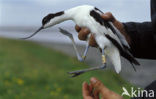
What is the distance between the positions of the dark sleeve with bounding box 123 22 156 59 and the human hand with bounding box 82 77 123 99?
57 cm

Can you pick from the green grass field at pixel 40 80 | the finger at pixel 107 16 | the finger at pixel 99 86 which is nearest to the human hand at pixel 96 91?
the finger at pixel 99 86

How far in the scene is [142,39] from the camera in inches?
108

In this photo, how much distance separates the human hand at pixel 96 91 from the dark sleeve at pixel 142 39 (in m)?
0.57

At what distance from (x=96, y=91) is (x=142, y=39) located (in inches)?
26.7

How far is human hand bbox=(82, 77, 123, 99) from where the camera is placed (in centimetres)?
213

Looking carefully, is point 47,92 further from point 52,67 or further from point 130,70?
point 130,70

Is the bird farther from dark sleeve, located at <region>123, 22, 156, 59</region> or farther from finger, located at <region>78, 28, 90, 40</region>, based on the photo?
dark sleeve, located at <region>123, 22, 156, 59</region>

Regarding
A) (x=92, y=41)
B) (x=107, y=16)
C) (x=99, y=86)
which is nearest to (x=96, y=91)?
(x=99, y=86)

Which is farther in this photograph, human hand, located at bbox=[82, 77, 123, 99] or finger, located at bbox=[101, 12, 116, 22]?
finger, located at bbox=[101, 12, 116, 22]

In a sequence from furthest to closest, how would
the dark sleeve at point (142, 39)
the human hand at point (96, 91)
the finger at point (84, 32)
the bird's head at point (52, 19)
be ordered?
the dark sleeve at point (142, 39)
the bird's head at point (52, 19)
the finger at point (84, 32)
the human hand at point (96, 91)

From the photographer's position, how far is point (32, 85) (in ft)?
19.4

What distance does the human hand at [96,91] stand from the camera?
2129 millimetres

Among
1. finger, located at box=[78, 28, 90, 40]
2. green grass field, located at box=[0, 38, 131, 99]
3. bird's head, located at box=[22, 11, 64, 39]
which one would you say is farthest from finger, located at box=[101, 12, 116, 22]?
green grass field, located at box=[0, 38, 131, 99]

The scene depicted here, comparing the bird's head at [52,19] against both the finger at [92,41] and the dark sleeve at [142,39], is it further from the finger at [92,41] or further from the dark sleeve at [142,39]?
the dark sleeve at [142,39]
